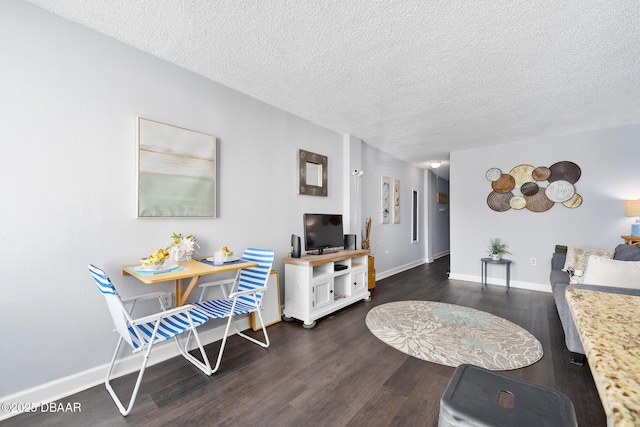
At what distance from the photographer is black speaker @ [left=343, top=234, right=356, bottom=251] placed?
4.09m

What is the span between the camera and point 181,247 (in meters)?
2.33

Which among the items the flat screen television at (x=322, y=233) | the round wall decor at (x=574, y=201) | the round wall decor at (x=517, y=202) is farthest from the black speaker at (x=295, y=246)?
the round wall decor at (x=574, y=201)

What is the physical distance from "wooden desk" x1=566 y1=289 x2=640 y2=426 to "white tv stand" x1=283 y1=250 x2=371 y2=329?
2.37m

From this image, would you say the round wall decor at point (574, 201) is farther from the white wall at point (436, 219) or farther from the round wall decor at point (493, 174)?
the white wall at point (436, 219)

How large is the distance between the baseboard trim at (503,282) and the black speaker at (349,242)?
8.19 feet

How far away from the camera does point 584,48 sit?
2.15 meters

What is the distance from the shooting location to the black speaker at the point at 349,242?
13.4 ft

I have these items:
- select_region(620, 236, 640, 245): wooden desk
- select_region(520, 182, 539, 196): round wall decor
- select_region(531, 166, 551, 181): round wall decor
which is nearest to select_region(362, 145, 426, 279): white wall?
select_region(520, 182, 539, 196): round wall decor

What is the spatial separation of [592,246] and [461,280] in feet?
6.33

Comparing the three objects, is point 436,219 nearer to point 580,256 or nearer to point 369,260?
point 369,260

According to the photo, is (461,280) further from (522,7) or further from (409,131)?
(522,7)

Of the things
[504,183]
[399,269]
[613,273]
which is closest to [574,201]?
[504,183]

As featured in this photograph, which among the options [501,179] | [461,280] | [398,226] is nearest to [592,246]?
[501,179]

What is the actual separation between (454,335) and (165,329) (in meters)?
2.61
